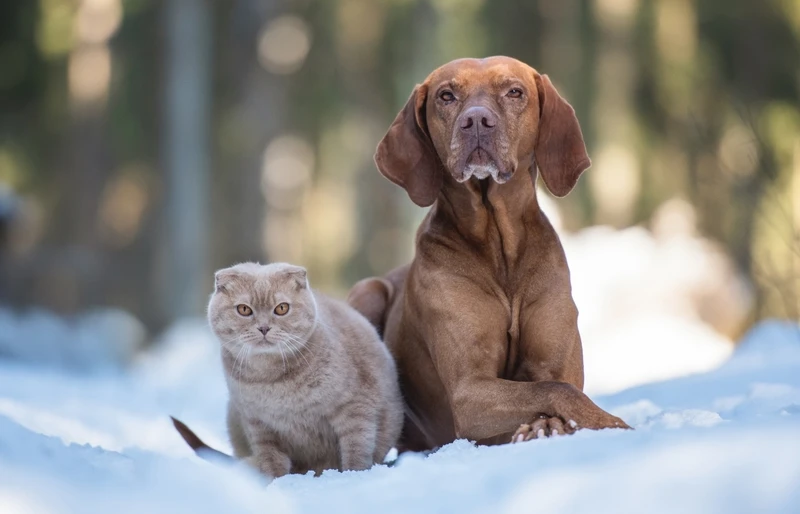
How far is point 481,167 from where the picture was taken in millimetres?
4824

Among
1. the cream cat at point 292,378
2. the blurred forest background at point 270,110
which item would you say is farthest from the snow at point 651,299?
the cream cat at point 292,378

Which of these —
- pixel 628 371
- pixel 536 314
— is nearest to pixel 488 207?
pixel 536 314

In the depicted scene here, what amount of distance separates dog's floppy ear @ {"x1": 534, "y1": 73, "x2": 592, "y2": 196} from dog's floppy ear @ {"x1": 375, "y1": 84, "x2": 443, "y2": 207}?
1.58 feet

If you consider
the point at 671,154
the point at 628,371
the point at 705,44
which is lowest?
the point at 628,371

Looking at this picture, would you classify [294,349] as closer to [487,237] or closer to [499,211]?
[487,237]

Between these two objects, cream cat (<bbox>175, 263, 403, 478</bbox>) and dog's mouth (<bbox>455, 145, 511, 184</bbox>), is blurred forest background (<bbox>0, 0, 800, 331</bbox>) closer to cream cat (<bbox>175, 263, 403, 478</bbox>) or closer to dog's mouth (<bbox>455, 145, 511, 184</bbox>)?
cream cat (<bbox>175, 263, 403, 478</bbox>)

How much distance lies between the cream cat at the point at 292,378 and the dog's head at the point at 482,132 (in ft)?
2.40

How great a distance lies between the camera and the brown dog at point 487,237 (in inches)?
190

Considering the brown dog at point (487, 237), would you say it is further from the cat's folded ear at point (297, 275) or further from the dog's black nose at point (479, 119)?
the cat's folded ear at point (297, 275)

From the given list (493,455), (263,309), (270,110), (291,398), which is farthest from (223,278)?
(270,110)

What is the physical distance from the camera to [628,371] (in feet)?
35.7

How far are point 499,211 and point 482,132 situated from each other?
464mm

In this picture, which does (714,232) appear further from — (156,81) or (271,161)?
(156,81)

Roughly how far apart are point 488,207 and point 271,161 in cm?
1748
